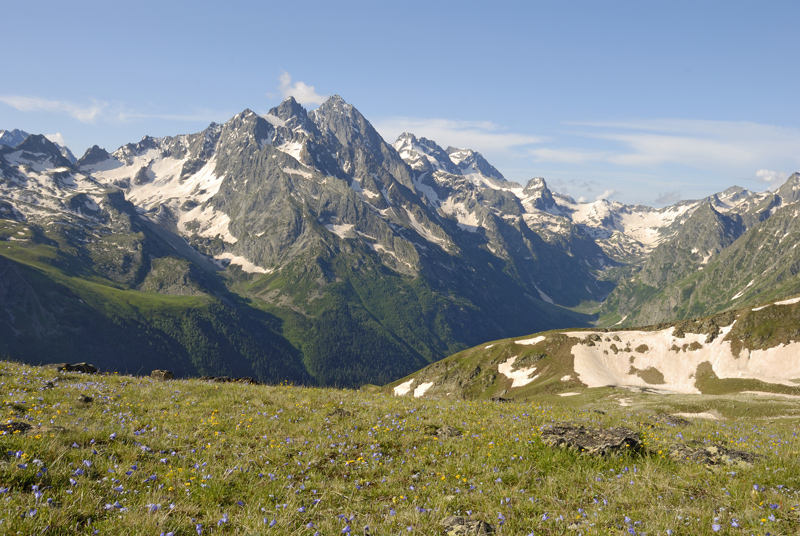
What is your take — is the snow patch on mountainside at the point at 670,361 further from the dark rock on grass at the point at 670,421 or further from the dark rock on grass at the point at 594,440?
the dark rock on grass at the point at 594,440

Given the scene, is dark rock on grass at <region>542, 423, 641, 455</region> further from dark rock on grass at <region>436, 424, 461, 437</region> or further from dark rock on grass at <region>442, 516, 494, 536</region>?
dark rock on grass at <region>442, 516, 494, 536</region>

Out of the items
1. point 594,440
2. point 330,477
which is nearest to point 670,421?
point 594,440

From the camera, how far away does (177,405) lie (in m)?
16.4

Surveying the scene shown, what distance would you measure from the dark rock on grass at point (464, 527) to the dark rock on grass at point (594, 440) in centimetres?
501

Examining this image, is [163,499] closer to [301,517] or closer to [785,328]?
[301,517]

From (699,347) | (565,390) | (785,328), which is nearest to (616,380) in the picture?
(565,390)

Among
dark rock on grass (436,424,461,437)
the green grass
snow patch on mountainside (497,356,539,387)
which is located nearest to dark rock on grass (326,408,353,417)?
the green grass

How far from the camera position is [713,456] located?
463 inches

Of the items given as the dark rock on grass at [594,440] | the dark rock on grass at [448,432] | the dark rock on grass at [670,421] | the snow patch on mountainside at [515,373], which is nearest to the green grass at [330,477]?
the dark rock on grass at [594,440]

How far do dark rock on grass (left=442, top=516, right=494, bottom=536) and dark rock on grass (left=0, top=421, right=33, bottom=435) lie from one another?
1044 centimetres

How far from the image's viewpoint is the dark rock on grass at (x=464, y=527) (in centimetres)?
804

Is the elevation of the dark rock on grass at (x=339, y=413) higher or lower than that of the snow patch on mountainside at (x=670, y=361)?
higher

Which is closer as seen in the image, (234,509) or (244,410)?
(234,509)

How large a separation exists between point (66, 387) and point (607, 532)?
19.6 metres
